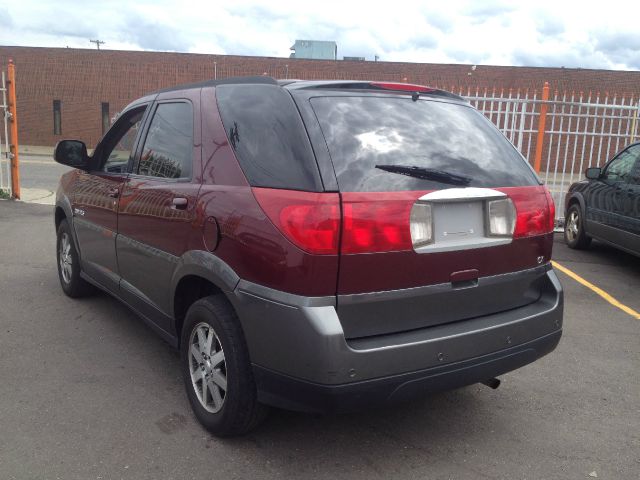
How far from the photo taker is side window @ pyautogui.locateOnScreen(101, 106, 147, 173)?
13.1 ft

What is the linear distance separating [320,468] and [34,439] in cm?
146

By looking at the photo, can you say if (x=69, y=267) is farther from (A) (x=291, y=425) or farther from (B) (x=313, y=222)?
(B) (x=313, y=222)

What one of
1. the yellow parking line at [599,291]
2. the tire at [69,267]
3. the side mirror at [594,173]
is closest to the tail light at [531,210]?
the yellow parking line at [599,291]

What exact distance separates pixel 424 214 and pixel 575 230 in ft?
21.6

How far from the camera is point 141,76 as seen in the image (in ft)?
99.1

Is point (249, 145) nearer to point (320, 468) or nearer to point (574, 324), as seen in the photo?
point (320, 468)

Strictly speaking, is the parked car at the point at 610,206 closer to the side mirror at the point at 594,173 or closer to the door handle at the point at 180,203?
the side mirror at the point at 594,173

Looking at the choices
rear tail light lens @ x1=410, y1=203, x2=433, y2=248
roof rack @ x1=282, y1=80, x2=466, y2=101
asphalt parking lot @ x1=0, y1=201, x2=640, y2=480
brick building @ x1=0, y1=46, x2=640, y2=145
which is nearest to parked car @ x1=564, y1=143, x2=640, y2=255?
asphalt parking lot @ x1=0, y1=201, x2=640, y2=480

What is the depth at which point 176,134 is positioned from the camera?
3393 millimetres

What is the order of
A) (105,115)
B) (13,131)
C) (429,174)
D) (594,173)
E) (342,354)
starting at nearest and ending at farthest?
(342,354)
(429,174)
(594,173)
(13,131)
(105,115)

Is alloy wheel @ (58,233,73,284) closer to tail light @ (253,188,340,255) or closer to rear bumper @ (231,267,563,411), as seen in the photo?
rear bumper @ (231,267,563,411)

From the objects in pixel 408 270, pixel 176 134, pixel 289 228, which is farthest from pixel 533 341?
pixel 176 134

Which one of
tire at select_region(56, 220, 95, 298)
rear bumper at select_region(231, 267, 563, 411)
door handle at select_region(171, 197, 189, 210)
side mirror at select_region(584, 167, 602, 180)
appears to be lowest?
tire at select_region(56, 220, 95, 298)

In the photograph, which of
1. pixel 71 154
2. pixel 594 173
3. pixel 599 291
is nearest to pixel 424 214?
pixel 71 154
